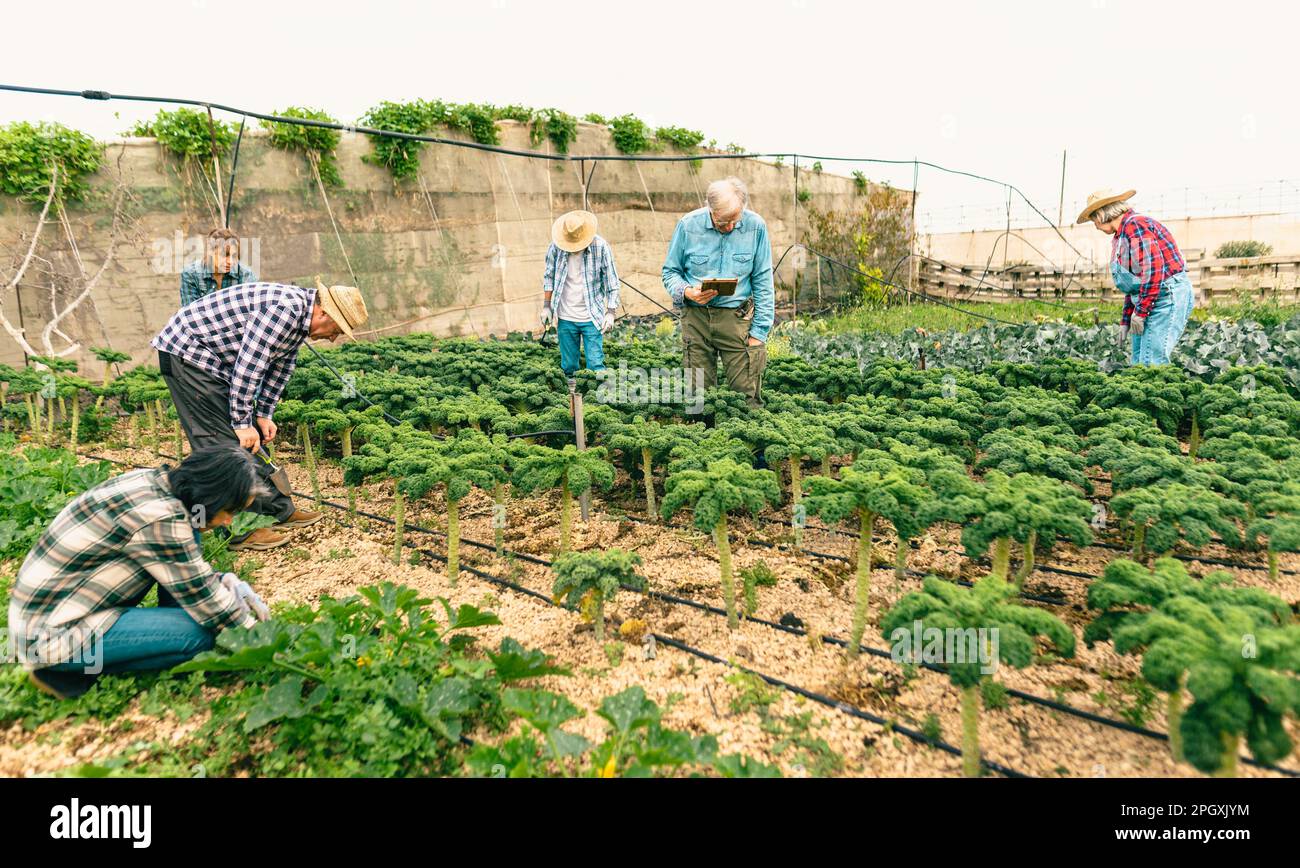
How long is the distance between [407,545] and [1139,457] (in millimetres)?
4414

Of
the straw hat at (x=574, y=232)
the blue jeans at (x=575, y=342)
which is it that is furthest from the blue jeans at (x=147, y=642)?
the straw hat at (x=574, y=232)

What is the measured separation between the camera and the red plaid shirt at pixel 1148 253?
603cm

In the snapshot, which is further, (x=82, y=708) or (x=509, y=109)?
(x=509, y=109)

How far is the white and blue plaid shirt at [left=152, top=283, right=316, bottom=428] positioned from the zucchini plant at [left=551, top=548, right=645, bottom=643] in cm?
237

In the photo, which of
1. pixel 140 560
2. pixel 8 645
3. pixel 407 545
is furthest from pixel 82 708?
pixel 407 545

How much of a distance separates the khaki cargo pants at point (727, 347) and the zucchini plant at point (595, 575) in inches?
105

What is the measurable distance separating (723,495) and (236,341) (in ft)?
10.5

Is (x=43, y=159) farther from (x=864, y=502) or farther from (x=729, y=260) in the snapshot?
(x=864, y=502)

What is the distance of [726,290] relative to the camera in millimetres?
5594

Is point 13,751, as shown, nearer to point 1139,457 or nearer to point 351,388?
point 351,388

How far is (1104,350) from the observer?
7.54 metres

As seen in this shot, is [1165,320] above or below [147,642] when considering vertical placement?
above

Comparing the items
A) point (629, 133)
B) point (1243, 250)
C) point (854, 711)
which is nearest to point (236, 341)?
point (854, 711)

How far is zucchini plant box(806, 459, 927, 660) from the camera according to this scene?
3133 mm
